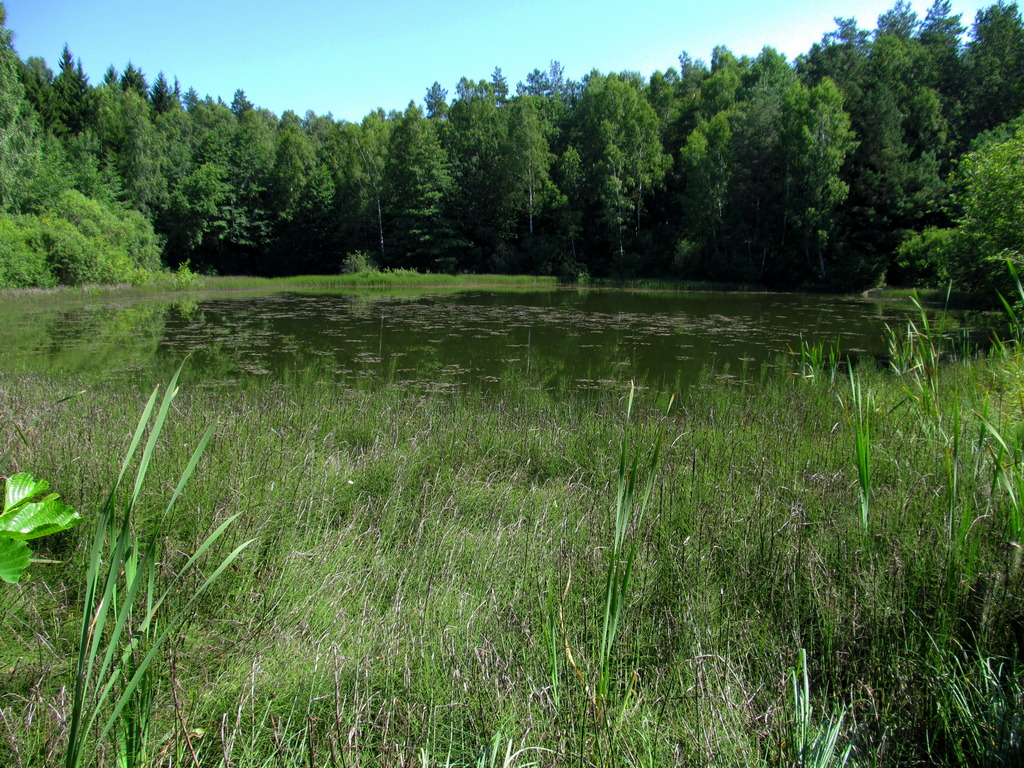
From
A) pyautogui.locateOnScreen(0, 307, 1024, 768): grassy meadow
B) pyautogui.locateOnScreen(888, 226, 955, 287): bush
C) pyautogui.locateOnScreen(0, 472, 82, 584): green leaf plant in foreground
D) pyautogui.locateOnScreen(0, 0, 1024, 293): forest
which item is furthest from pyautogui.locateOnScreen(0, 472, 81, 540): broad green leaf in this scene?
pyautogui.locateOnScreen(0, 0, 1024, 293): forest

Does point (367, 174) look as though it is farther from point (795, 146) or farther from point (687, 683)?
point (687, 683)

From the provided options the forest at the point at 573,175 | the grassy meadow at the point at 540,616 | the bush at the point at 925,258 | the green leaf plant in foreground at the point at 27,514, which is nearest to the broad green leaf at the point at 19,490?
the green leaf plant in foreground at the point at 27,514

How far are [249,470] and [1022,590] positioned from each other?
9.64 feet

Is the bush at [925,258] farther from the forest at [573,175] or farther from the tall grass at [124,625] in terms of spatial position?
the tall grass at [124,625]

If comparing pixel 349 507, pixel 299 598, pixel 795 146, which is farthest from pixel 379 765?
pixel 795 146

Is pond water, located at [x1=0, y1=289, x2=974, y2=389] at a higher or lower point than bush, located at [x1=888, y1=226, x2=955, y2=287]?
lower

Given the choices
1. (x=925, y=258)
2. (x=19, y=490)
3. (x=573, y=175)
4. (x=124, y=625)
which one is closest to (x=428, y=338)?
(x=124, y=625)

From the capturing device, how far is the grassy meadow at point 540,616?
1303 mm

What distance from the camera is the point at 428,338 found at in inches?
445

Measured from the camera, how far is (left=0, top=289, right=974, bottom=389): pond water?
317 inches

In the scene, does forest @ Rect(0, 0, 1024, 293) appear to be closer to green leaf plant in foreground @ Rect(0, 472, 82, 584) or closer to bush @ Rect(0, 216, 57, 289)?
bush @ Rect(0, 216, 57, 289)

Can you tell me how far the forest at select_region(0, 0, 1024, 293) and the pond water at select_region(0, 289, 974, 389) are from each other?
6.63 metres

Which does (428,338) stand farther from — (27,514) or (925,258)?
(925,258)

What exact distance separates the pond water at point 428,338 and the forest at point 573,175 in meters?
6.63
